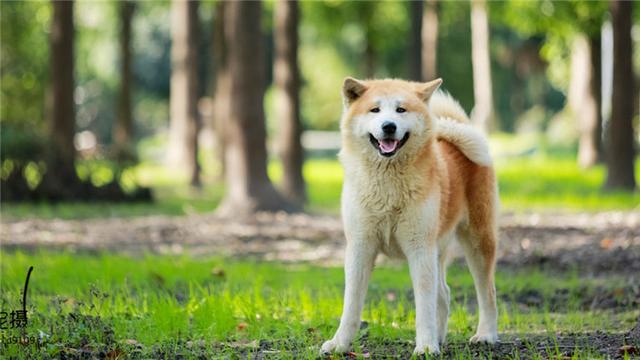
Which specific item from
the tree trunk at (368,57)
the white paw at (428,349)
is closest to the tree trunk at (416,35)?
the white paw at (428,349)

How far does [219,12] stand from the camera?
3064 centimetres

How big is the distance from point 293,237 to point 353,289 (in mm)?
7795

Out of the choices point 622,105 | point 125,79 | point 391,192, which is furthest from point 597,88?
point 391,192

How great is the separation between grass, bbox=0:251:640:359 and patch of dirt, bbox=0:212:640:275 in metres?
0.80

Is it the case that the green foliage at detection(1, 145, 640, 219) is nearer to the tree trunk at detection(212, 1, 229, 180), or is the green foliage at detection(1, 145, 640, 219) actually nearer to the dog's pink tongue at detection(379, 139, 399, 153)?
the tree trunk at detection(212, 1, 229, 180)

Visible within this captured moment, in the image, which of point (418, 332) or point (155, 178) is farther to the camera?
point (155, 178)

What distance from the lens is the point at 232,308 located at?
7.82 meters

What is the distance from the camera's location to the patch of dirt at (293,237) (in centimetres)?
1193

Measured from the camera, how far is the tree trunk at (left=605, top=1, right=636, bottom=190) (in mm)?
20922

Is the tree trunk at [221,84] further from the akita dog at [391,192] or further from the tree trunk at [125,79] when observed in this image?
the akita dog at [391,192]

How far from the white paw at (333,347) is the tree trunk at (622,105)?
15494 millimetres

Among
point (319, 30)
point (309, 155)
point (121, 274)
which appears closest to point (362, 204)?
point (121, 274)

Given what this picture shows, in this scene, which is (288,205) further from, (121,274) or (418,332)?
(418,332)

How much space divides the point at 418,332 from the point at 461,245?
1.35 m
